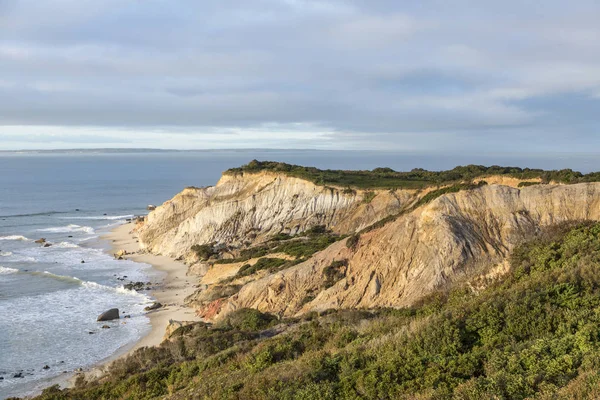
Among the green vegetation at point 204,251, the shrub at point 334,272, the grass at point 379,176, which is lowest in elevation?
the green vegetation at point 204,251

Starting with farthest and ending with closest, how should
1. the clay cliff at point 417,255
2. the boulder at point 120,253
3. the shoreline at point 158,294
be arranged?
the boulder at point 120,253 → the shoreline at point 158,294 → the clay cliff at point 417,255

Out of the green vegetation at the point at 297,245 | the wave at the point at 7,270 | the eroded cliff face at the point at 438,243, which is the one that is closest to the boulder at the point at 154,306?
the green vegetation at the point at 297,245

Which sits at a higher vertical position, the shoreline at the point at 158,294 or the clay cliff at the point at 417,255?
the clay cliff at the point at 417,255

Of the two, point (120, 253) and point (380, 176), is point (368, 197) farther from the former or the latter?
point (120, 253)

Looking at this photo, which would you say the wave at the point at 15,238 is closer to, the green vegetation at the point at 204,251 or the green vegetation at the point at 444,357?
the green vegetation at the point at 204,251

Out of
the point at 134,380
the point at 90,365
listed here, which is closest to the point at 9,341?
the point at 90,365

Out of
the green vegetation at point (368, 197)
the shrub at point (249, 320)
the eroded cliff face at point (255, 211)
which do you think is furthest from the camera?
the green vegetation at point (368, 197)

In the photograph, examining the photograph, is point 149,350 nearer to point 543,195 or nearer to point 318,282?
point 318,282
